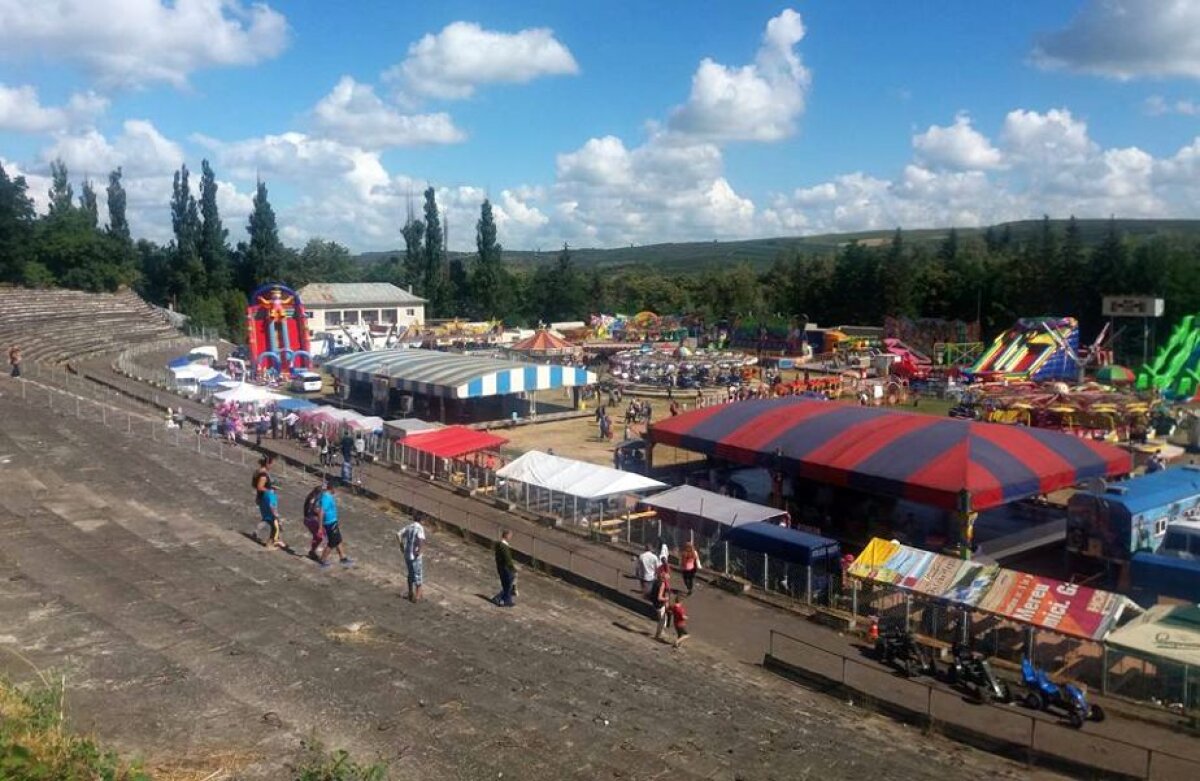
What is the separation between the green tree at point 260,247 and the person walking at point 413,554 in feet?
300

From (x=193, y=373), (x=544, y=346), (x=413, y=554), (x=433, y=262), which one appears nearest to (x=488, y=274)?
(x=433, y=262)

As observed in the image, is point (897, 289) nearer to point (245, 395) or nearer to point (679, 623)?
point (245, 395)

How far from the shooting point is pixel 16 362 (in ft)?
145

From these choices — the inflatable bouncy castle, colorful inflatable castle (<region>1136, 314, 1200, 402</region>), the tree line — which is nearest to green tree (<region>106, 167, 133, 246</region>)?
the tree line

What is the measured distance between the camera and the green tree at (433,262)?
121812mm

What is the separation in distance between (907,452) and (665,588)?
33.6ft

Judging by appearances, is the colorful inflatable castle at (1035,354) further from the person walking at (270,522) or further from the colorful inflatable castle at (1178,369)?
the person walking at (270,522)

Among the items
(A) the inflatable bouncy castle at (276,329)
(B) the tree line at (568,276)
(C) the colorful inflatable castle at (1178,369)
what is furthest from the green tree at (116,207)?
(C) the colorful inflatable castle at (1178,369)

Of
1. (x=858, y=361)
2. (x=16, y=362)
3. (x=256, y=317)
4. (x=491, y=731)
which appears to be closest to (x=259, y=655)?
(x=491, y=731)

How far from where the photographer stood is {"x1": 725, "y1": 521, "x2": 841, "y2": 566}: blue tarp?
801 inches

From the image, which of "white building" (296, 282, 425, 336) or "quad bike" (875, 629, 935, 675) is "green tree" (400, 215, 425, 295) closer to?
"white building" (296, 282, 425, 336)

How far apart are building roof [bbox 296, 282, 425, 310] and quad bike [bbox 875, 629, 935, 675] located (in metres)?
91.4

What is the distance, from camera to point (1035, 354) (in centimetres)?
6362

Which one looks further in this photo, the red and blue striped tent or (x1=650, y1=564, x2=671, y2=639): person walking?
the red and blue striped tent
